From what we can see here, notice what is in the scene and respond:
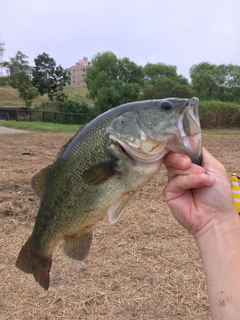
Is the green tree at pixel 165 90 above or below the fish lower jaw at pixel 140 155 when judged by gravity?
below

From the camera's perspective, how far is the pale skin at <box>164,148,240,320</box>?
153cm

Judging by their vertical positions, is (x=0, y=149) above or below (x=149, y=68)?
below

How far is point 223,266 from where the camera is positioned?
1.58 metres

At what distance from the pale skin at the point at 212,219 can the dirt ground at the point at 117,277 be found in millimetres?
1658

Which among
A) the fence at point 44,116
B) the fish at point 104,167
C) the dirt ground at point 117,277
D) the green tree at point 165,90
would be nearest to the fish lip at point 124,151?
the fish at point 104,167

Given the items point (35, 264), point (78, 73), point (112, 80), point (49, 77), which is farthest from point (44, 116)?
point (78, 73)

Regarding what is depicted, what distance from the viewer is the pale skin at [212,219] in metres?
1.53

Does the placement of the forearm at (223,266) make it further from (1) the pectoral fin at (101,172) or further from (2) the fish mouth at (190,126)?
(1) the pectoral fin at (101,172)

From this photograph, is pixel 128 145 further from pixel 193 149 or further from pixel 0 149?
pixel 0 149

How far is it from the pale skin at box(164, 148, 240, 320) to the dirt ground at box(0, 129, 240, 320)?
65.3 inches

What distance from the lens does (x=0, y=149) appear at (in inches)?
476

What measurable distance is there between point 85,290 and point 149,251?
1070 mm

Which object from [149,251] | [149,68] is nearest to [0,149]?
[149,251]

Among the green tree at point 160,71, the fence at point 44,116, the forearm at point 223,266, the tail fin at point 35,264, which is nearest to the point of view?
the forearm at point 223,266
